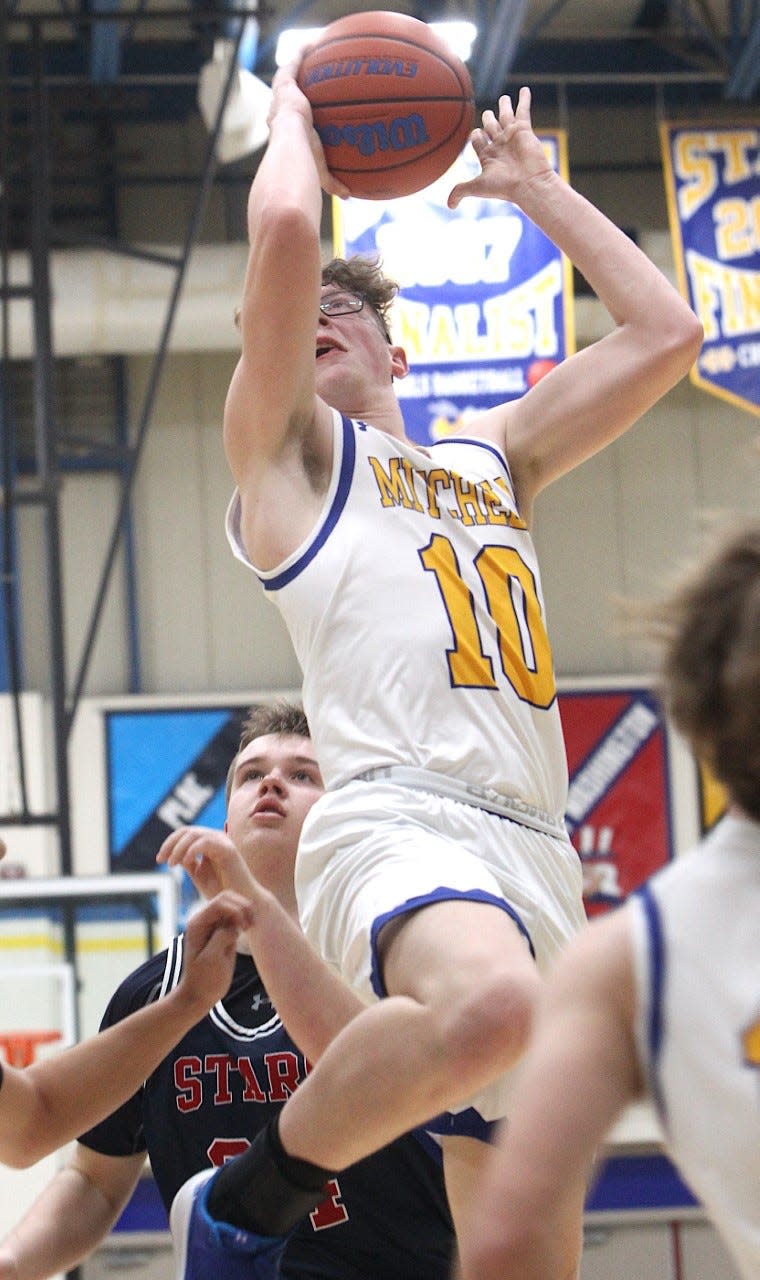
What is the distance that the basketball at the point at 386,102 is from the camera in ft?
10.5

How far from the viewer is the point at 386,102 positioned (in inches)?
128

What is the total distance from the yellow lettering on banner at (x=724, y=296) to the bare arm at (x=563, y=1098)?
312 inches

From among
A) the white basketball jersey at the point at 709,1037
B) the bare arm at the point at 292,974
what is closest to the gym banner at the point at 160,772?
the bare arm at the point at 292,974

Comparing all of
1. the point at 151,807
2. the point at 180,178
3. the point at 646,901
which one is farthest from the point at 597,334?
the point at 646,901

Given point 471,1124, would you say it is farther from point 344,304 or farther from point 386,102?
point 386,102

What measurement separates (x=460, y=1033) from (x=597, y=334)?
9563 millimetres

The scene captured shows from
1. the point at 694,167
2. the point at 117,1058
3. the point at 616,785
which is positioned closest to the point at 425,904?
the point at 117,1058

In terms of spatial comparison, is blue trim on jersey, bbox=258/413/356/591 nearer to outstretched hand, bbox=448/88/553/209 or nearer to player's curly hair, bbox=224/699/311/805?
outstretched hand, bbox=448/88/553/209

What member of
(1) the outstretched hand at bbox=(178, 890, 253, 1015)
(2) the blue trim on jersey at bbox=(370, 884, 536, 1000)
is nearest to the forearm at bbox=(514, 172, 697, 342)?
(2) the blue trim on jersey at bbox=(370, 884, 536, 1000)

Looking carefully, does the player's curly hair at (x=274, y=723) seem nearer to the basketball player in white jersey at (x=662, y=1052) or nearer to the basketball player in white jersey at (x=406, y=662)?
the basketball player in white jersey at (x=406, y=662)

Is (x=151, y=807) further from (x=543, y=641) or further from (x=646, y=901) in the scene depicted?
(x=646, y=901)

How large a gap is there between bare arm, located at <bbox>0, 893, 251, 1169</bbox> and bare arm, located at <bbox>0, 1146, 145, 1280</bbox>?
56 cm

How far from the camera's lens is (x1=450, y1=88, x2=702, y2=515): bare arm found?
3277mm

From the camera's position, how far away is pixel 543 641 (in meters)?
3.13
